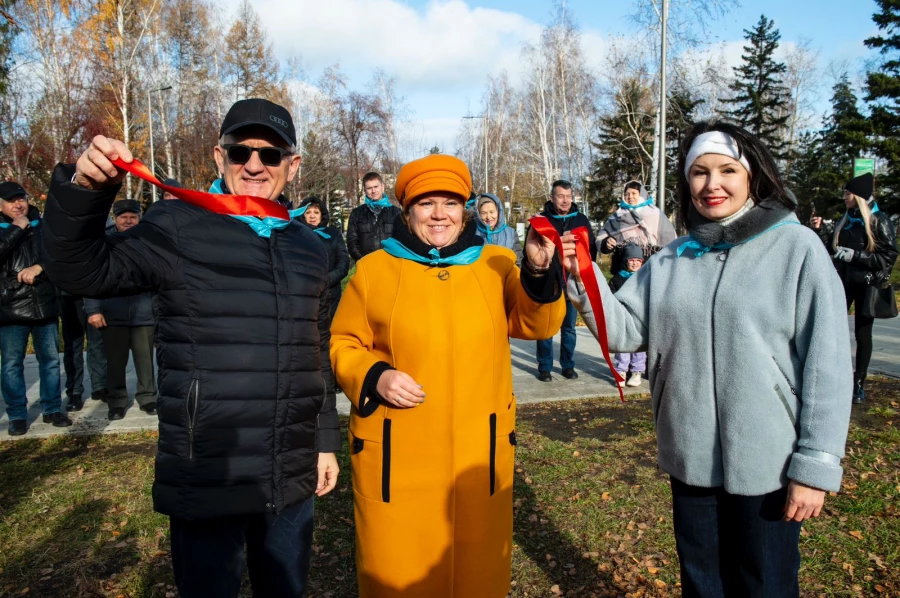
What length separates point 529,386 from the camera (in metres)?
7.37

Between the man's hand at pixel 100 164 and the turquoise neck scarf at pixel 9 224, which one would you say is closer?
the man's hand at pixel 100 164

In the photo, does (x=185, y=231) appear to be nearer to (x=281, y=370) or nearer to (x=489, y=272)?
(x=281, y=370)

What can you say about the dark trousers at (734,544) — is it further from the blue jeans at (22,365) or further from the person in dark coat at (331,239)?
the blue jeans at (22,365)

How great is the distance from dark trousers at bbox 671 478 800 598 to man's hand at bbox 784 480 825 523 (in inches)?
3.0

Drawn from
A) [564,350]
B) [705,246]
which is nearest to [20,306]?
[564,350]

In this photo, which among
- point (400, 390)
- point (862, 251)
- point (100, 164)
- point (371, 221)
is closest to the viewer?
point (100, 164)

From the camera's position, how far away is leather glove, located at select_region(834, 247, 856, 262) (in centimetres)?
636

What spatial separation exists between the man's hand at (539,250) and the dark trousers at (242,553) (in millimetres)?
1227

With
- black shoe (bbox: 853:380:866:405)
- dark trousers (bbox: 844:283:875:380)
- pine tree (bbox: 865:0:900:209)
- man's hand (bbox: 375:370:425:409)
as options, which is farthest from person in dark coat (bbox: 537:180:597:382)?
pine tree (bbox: 865:0:900:209)

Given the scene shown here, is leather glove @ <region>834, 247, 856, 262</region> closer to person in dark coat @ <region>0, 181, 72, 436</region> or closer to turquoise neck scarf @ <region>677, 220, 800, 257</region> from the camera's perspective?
turquoise neck scarf @ <region>677, 220, 800, 257</region>

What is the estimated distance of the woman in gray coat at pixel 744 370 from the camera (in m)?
1.90

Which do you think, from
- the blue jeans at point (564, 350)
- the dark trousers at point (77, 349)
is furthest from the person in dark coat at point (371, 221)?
the dark trousers at point (77, 349)

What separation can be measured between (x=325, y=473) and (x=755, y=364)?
63.0 inches

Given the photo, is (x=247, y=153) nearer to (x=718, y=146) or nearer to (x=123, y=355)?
(x=718, y=146)
